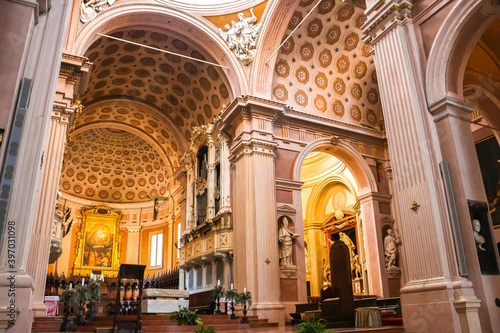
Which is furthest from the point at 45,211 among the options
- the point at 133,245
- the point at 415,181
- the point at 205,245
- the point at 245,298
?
the point at 133,245

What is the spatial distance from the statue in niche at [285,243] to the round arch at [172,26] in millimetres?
4622

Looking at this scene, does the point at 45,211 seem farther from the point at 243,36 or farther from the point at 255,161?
the point at 243,36

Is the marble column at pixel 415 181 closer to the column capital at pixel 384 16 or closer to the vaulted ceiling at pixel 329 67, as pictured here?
the column capital at pixel 384 16

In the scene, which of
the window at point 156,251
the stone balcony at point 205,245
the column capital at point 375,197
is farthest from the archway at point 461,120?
the window at point 156,251

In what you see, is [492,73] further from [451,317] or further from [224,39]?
[224,39]

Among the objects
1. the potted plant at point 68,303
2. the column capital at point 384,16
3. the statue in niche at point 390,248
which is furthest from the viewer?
the statue in niche at point 390,248

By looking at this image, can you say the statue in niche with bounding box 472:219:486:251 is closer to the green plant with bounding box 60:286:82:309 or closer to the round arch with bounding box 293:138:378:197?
the green plant with bounding box 60:286:82:309

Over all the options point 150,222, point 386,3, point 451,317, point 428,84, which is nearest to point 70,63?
point 386,3

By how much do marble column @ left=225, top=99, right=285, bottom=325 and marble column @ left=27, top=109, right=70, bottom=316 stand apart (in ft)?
16.8

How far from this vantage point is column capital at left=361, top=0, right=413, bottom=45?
23.7 feet

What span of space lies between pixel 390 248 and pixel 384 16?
8.57 metres

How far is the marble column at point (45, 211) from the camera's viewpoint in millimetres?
8961

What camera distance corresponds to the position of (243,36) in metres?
13.8

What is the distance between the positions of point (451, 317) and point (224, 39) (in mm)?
11008
